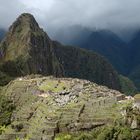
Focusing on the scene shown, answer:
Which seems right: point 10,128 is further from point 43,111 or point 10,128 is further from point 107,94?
point 107,94

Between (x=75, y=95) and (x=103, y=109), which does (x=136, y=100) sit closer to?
(x=103, y=109)

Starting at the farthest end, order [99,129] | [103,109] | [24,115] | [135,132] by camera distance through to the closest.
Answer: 1. [24,115]
2. [103,109]
3. [99,129]
4. [135,132]

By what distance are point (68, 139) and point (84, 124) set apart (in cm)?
819

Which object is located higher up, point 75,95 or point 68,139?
point 75,95

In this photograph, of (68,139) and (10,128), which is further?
(10,128)

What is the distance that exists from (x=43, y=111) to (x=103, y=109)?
2011 centimetres

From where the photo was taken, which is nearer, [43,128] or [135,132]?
[135,132]

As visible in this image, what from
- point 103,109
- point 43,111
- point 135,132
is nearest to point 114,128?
point 135,132

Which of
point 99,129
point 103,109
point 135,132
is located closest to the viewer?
point 135,132

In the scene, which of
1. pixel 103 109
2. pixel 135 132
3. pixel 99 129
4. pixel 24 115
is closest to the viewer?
pixel 135 132

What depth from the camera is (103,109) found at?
169250mm

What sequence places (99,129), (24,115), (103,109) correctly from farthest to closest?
(24,115), (103,109), (99,129)

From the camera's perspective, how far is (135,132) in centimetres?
14788

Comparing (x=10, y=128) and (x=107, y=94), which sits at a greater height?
(x=107, y=94)
